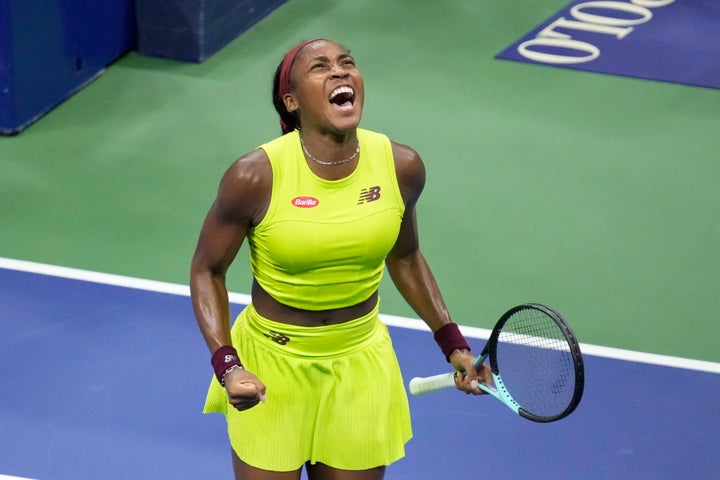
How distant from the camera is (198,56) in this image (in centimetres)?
1103

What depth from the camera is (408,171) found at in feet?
14.4

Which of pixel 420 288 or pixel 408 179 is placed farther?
pixel 420 288

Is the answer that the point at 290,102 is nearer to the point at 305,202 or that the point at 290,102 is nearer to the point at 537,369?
the point at 305,202

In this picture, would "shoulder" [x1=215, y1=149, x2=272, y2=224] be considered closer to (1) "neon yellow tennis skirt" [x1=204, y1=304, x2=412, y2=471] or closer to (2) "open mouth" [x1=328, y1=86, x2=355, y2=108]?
(2) "open mouth" [x1=328, y1=86, x2=355, y2=108]

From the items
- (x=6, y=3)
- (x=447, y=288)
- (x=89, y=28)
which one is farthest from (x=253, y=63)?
(x=447, y=288)

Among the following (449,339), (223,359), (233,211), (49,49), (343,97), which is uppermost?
(343,97)

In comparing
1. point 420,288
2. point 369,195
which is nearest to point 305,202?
point 369,195

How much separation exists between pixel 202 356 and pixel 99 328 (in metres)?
0.64

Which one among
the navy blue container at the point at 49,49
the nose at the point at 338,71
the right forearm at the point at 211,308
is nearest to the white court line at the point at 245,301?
the navy blue container at the point at 49,49

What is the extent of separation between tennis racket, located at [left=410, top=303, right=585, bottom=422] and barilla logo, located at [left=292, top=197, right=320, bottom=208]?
71 cm

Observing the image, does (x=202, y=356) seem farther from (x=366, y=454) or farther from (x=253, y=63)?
(x=253, y=63)

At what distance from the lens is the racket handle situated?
448 centimetres

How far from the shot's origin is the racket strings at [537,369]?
4238 mm

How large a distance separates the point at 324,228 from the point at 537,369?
0.90 meters
